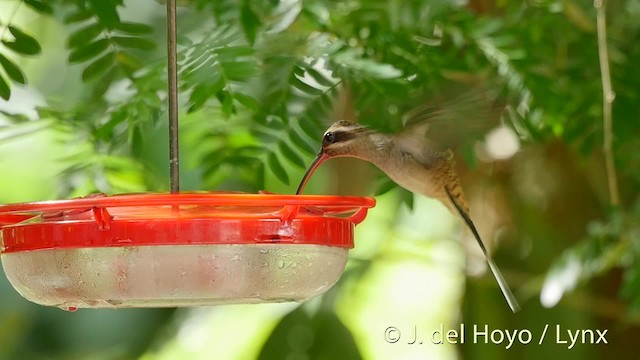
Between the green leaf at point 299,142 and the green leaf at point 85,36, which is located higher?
the green leaf at point 85,36

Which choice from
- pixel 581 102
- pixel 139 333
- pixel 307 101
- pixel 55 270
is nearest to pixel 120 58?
pixel 307 101

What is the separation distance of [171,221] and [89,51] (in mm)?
782

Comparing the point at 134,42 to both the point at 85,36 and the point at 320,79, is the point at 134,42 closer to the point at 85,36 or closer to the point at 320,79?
the point at 85,36

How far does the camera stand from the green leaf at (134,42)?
1841mm

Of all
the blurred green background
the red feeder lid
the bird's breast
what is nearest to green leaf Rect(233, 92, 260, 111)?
the blurred green background

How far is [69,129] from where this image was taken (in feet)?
6.93

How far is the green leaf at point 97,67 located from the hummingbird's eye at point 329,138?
0.49 metres

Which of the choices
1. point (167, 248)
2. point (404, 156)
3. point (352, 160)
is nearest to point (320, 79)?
point (404, 156)

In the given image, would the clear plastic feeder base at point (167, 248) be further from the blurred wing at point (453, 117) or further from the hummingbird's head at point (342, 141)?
the blurred wing at point (453, 117)

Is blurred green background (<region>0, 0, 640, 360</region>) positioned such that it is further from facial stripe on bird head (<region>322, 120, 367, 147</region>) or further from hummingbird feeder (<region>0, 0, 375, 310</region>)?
hummingbird feeder (<region>0, 0, 375, 310</region>)

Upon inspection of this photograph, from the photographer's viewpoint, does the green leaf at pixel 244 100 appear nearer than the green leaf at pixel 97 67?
Yes

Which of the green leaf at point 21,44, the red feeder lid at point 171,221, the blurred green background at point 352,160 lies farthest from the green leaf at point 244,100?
the red feeder lid at point 171,221

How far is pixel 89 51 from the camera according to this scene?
6.00ft

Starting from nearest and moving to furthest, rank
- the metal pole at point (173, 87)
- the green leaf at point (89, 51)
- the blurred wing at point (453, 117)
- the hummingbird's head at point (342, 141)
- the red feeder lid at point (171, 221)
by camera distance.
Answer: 1. the red feeder lid at point (171, 221)
2. the metal pole at point (173, 87)
3. the hummingbird's head at point (342, 141)
4. the blurred wing at point (453, 117)
5. the green leaf at point (89, 51)
